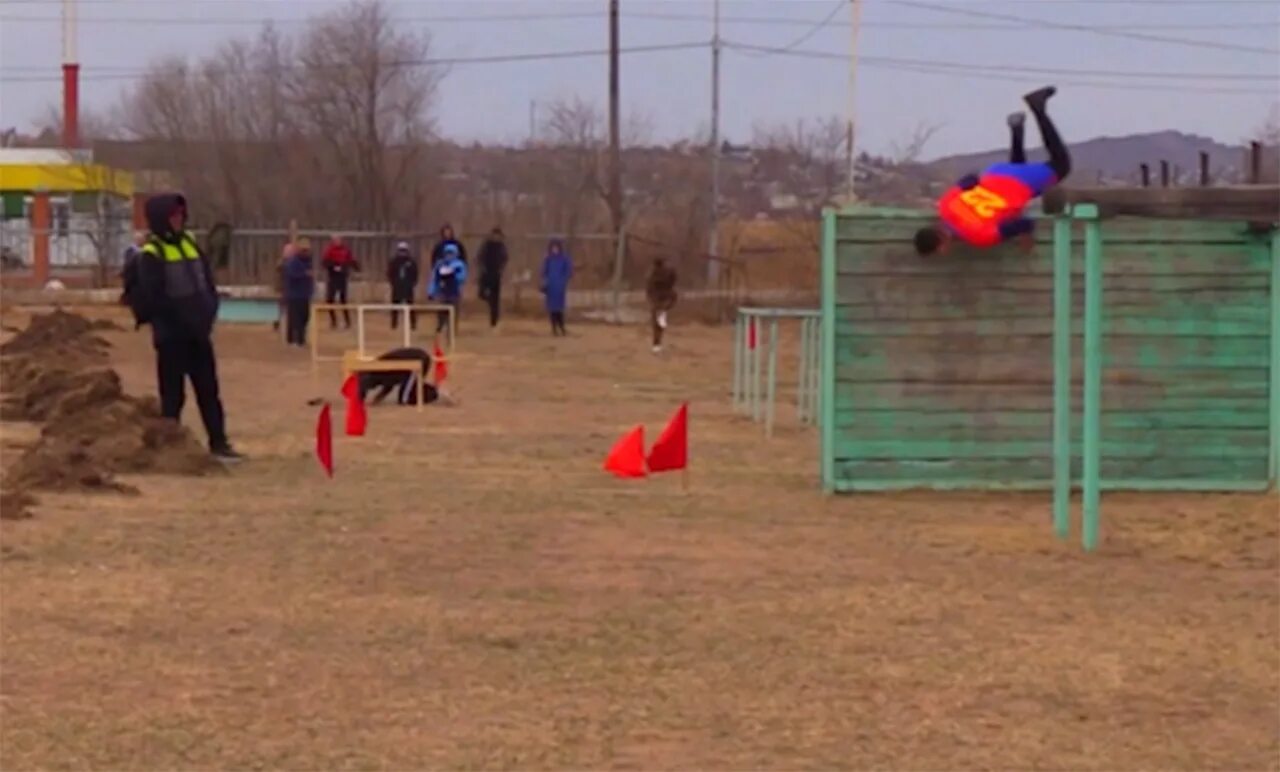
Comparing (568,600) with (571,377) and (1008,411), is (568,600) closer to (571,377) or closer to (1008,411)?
(1008,411)

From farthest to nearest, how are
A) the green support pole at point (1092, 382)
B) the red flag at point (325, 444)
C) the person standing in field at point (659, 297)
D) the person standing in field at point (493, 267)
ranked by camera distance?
the person standing in field at point (493, 267) < the person standing in field at point (659, 297) < the red flag at point (325, 444) < the green support pole at point (1092, 382)

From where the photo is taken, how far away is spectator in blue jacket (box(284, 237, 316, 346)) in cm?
3188

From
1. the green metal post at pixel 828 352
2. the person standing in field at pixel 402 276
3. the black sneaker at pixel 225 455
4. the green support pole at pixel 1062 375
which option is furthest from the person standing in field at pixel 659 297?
the green support pole at pixel 1062 375

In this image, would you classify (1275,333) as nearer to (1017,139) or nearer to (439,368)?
(1017,139)

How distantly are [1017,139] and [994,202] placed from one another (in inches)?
15.9

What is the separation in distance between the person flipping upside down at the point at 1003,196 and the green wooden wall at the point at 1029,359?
0.48 feet

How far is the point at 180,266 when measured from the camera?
50.4 feet

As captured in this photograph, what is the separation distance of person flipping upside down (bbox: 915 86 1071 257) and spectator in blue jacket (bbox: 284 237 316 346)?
61.6ft

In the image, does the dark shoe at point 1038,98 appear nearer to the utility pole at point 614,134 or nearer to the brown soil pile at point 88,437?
the brown soil pile at point 88,437

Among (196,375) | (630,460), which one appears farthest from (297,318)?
(630,460)

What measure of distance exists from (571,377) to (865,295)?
13568 millimetres

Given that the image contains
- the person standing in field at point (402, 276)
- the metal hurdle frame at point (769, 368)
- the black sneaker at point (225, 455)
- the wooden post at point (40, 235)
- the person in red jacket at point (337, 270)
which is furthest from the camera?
the wooden post at point (40, 235)

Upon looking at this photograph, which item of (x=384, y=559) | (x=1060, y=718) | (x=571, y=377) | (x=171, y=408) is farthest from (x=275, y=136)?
(x=1060, y=718)

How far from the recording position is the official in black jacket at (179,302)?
50.0 ft
